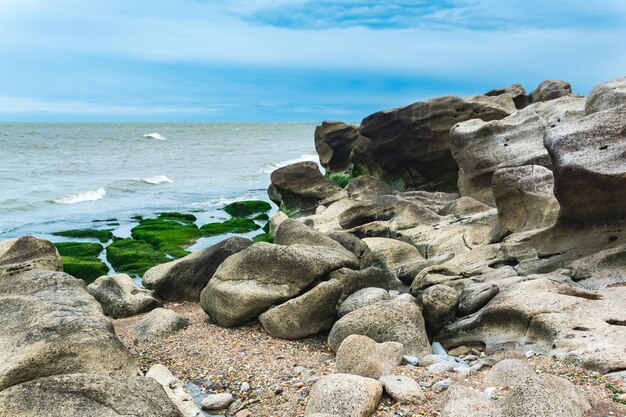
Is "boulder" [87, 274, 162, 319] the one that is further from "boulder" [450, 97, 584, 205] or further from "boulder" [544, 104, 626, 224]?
"boulder" [450, 97, 584, 205]

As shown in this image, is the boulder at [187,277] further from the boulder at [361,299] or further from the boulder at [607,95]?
the boulder at [607,95]

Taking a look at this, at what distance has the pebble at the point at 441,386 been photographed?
8.14m

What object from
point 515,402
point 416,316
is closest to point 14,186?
point 416,316

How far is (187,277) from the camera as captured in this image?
14.8 m

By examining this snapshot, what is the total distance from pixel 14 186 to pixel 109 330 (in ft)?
124

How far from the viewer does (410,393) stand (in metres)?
7.82

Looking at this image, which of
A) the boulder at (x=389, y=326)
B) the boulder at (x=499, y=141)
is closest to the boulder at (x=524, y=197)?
the boulder at (x=499, y=141)

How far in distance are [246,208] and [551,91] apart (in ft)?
58.9

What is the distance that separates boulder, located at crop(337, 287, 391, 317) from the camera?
39.3 feet

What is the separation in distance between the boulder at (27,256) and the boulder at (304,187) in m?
15.4

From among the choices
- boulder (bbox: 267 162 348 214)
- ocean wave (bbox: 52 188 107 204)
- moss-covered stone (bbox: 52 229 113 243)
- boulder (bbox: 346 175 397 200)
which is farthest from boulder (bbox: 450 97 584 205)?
ocean wave (bbox: 52 188 107 204)

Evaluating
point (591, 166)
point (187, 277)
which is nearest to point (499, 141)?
point (591, 166)

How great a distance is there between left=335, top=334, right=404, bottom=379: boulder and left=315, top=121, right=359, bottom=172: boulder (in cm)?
2697

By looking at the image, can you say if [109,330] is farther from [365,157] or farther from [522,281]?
[365,157]
